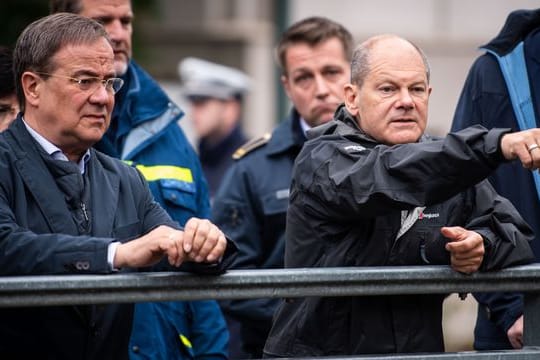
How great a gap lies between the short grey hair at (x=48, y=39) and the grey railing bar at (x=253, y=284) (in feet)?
2.54

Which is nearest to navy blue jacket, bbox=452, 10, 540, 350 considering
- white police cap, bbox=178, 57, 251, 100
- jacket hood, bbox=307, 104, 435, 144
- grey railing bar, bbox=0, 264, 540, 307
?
jacket hood, bbox=307, 104, 435, 144

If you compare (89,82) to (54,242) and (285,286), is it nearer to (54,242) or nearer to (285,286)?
(54,242)

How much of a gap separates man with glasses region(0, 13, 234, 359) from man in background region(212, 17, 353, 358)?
4.73 ft

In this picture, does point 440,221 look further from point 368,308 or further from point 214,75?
point 214,75

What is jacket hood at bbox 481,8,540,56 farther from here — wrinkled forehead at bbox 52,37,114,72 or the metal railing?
wrinkled forehead at bbox 52,37,114,72

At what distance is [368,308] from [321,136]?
1.80 feet

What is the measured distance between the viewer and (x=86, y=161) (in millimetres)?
3906

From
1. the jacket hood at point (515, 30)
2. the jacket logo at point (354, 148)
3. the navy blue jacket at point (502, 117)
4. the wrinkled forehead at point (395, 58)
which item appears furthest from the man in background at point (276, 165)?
the jacket logo at point (354, 148)

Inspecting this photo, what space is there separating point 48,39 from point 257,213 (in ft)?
6.26

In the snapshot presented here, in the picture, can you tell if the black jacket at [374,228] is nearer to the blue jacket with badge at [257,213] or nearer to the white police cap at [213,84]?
the blue jacket with badge at [257,213]

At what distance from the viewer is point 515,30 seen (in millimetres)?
4594

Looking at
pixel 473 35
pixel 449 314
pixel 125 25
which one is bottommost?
pixel 449 314

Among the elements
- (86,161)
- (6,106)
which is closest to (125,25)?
(6,106)

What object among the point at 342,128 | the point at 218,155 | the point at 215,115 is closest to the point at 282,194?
the point at 342,128
